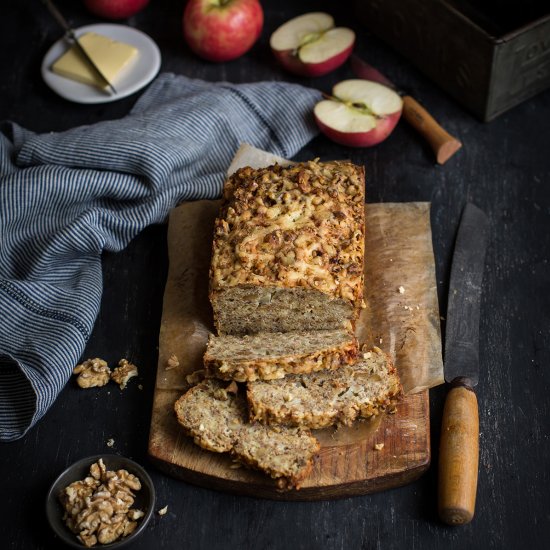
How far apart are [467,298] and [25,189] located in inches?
90.1

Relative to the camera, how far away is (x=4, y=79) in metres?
5.12

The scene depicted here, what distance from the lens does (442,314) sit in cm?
383

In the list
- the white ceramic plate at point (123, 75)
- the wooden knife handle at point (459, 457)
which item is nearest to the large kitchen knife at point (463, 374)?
the wooden knife handle at point (459, 457)

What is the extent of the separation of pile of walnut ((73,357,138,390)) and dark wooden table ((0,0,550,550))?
1.9 inches

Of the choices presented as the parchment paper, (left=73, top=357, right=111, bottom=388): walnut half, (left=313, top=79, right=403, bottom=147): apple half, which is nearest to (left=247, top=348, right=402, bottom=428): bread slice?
the parchment paper

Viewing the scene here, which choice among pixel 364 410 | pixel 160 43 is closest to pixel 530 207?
pixel 364 410

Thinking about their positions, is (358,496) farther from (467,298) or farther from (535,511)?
(467,298)

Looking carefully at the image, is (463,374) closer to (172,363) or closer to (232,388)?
(232,388)

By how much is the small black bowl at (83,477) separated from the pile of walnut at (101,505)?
Result: 0.02m

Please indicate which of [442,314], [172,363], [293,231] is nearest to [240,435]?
[172,363]

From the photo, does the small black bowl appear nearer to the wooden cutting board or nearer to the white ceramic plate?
the wooden cutting board

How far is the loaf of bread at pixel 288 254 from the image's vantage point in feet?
11.3

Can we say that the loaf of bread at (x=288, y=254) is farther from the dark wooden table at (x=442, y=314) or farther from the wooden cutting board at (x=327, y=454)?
the dark wooden table at (x=442, y=314)

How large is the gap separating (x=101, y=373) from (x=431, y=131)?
7.28ft
